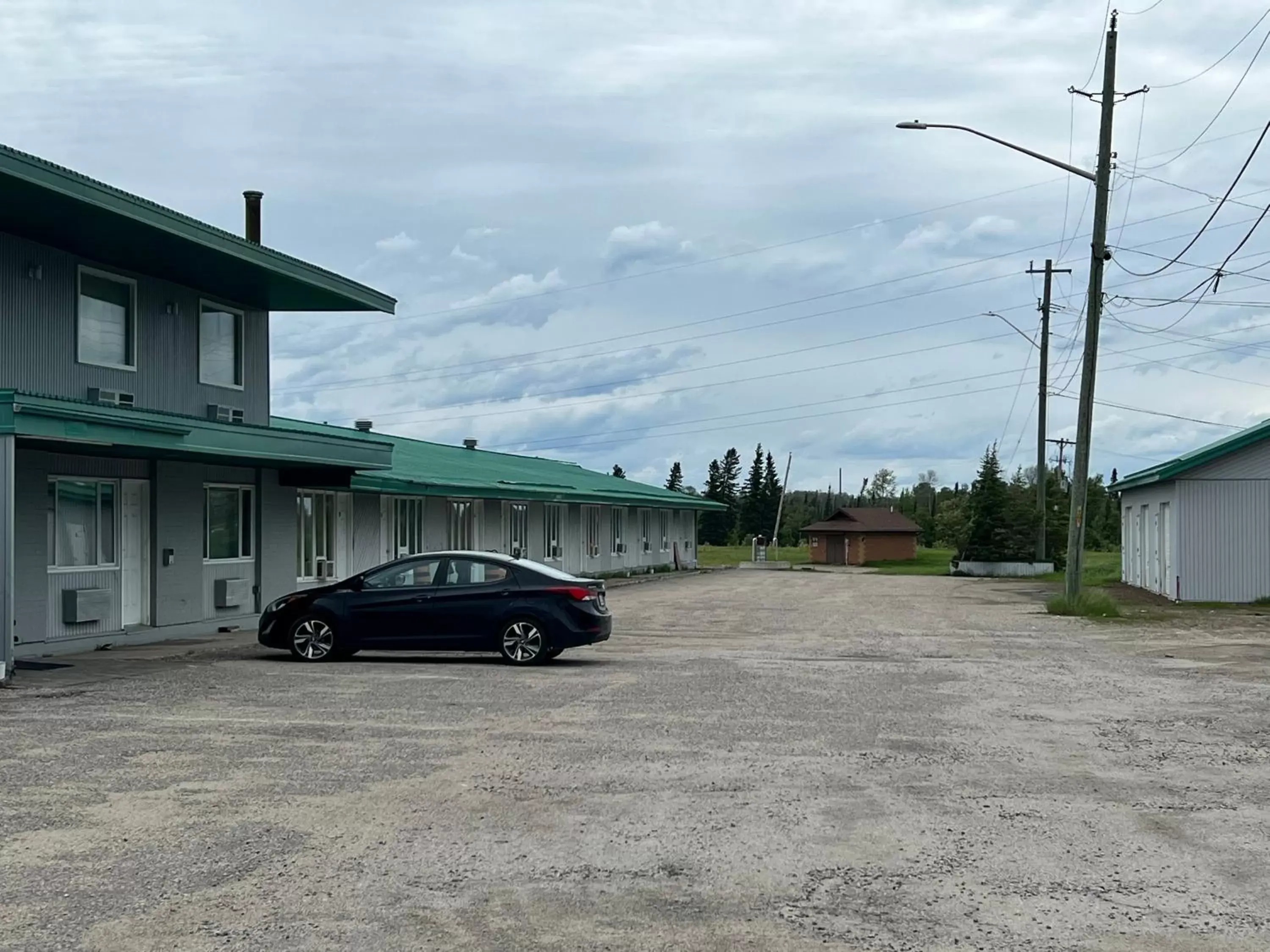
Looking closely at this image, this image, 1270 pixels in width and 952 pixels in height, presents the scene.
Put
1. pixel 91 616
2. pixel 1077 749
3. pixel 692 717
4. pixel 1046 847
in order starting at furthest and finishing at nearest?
pixel 91 616 → pixel 692 717 → pixel 1077 749 → pixel 1046 847

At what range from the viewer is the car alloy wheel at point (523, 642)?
1686 centimetres

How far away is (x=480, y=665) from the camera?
16922 mm

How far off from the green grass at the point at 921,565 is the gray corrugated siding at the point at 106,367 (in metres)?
42.7

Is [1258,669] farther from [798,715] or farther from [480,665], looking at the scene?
[480,665]

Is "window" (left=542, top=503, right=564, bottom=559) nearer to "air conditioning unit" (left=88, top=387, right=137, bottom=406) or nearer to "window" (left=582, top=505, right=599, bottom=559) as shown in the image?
"window" (left=582, top=505, right=599, bottom=559)

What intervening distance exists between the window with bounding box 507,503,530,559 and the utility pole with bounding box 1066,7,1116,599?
15704mm

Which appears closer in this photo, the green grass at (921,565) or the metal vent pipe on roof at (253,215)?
the metal vent pipe on roof at (253,215)

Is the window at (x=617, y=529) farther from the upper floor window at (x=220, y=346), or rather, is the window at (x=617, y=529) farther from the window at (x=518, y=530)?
the upper floor window at (x=220, y=346)

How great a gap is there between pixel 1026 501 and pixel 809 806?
52.6m

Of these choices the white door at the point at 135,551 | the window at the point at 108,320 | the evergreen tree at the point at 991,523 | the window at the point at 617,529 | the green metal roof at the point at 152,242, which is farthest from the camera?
the evergreen tree at the point at 991,523

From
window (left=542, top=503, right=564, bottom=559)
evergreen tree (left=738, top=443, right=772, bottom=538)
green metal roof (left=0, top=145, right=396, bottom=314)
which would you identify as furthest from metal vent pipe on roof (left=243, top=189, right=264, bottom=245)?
evergreen tree (left=738, top=443, right=772, bottom=538)

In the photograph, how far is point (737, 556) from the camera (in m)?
90.8

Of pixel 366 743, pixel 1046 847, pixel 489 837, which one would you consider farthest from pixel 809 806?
pixel 366 743

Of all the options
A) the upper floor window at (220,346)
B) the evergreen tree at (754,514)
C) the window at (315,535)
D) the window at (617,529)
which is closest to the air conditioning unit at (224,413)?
the upper floor window at (220,346)
